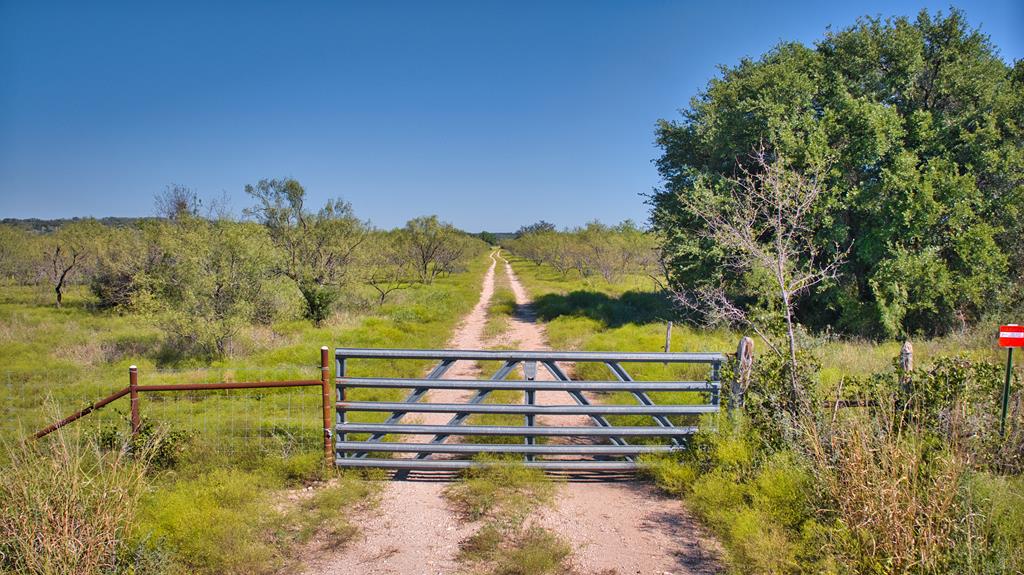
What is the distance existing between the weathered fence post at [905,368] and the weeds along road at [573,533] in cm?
319

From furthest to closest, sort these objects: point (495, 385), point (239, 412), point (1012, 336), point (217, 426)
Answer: point (239, 412)
point (217, 426)
point (1012, 336)
point (495, 385)

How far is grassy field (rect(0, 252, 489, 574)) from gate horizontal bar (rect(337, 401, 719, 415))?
899mm

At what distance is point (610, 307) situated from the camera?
23.7 metres

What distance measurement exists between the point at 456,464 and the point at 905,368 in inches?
228

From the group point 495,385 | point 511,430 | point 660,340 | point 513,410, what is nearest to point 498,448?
point 511,430

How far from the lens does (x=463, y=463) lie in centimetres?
664

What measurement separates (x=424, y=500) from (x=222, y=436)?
3522mm

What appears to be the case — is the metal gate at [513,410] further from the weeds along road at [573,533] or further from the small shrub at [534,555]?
the small shrub at [534,555]

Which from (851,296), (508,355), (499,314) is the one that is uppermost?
(851,296)

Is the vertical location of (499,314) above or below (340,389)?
above

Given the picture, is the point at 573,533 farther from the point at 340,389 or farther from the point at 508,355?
the point at 340,389

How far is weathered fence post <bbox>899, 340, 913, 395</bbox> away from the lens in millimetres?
6496

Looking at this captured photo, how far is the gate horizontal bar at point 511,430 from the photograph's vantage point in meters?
6.54

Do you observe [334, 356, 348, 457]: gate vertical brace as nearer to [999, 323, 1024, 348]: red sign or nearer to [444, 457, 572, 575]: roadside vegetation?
[444, 457, 572, 575]: roadside vegetation
